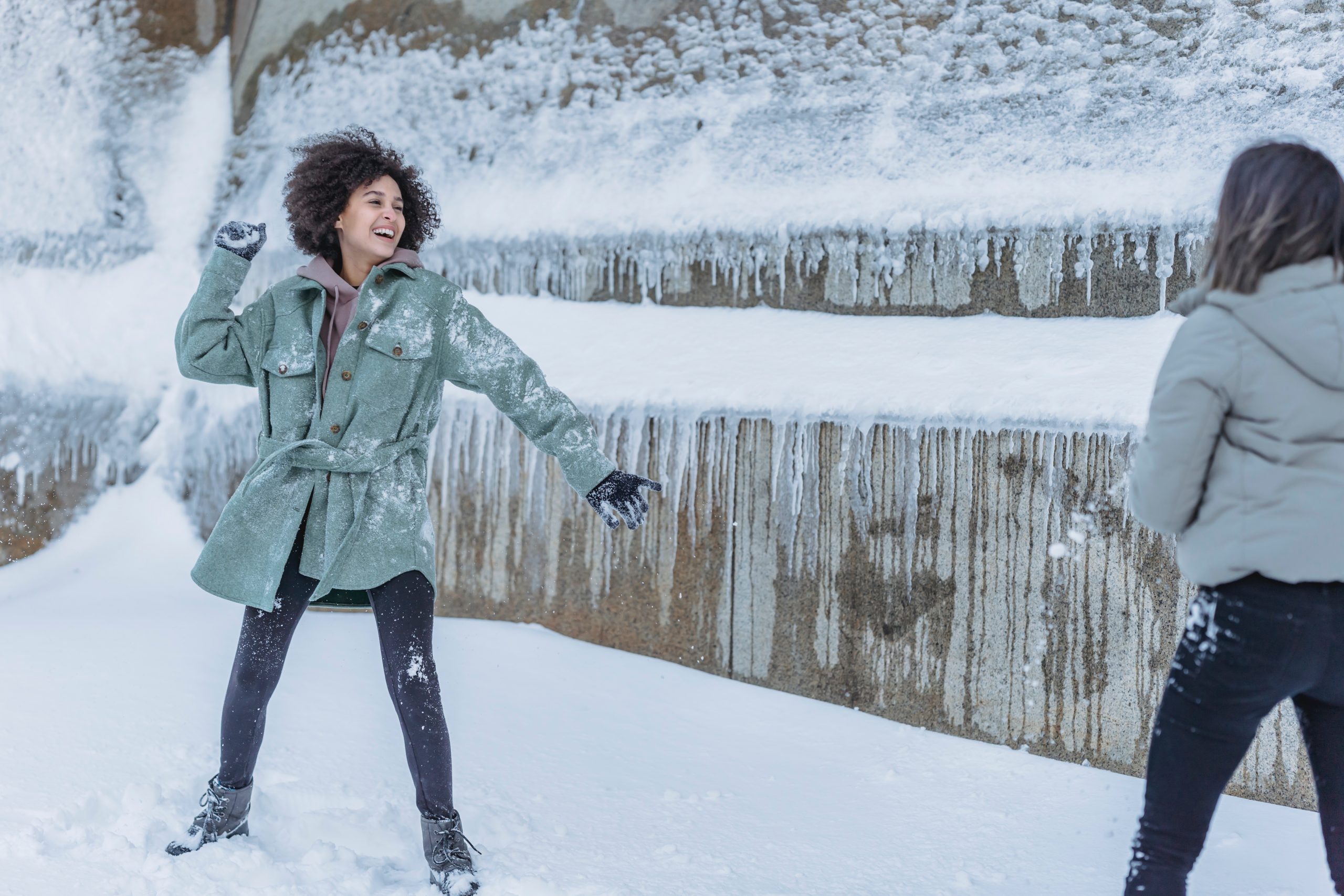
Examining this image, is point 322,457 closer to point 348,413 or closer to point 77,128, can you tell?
point 348,413

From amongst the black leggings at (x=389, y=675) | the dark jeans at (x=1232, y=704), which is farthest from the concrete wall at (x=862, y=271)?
the black leggings at (x=389, y=675)

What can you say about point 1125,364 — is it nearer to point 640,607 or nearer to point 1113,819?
point 1113,819

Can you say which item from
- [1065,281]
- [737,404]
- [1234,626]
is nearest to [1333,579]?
[1234,626]

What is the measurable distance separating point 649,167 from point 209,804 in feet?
8.92

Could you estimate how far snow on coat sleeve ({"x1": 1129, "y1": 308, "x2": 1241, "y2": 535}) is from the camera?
61.2 inches

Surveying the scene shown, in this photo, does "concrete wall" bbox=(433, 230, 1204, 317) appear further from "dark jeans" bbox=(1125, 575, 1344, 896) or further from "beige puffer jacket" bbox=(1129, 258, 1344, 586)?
"dark jeans" bbox=(1125, 575, 1344, 896)

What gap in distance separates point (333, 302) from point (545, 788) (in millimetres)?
1288

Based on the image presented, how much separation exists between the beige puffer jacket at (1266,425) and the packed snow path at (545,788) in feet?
3.56

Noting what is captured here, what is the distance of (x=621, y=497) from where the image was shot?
7.51ft

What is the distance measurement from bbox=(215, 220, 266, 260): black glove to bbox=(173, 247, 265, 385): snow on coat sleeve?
1 centimetres

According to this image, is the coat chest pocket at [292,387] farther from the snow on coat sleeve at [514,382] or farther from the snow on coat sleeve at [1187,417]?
the snow on coat sleeve at [1187,417]

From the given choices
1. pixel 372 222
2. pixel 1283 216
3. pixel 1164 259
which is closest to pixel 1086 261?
pixel 1164 259

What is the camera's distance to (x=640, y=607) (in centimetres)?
373

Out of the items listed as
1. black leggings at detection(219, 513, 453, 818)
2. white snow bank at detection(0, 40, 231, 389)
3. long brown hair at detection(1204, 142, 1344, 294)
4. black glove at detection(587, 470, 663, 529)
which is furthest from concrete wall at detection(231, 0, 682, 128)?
long brown hair at detection(1204, 142, 1344, 294)
